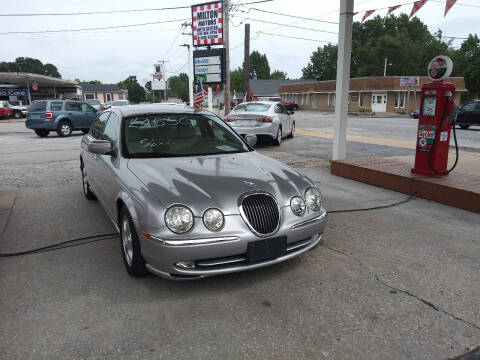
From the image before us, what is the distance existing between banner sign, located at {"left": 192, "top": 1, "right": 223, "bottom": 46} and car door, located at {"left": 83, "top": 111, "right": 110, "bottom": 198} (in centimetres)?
1609

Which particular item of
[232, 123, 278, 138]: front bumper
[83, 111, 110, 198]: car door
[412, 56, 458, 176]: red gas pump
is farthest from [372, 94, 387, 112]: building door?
[83, 111, 110, 198]: car door

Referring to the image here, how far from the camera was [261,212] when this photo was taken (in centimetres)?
316

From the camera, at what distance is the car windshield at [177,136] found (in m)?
4.18

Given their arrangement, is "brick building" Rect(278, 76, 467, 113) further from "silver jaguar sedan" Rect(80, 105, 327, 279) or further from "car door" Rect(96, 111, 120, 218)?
"silver jaguar sedan" Rect(80, 105, 327, 279)

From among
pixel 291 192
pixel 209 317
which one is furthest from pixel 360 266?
pixel 209 317

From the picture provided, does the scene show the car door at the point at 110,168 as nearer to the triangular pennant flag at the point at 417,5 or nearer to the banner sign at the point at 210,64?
the triangular pennant flag at the point at 417,5

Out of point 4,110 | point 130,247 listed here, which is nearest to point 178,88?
point 4,110

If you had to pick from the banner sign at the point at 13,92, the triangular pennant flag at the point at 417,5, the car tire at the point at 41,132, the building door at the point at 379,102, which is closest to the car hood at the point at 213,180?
the triangular pennant flag at the point at 417,5

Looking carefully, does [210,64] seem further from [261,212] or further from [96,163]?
[261,212]

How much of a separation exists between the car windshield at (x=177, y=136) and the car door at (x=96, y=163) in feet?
2.34

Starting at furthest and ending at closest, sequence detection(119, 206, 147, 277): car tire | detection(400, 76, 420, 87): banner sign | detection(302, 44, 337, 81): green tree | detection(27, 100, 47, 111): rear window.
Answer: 1. detection(302, 44, 337, 81): green tree
2. detection(400, 76, 420, 87): banner sign
3. detection(27, 100, 47, 111): rear window
4. detection(119, 206, 147, 277): car tire

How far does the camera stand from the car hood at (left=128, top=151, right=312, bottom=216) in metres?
3.11

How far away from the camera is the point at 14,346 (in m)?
2.54

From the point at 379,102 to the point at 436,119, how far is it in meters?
45.2
